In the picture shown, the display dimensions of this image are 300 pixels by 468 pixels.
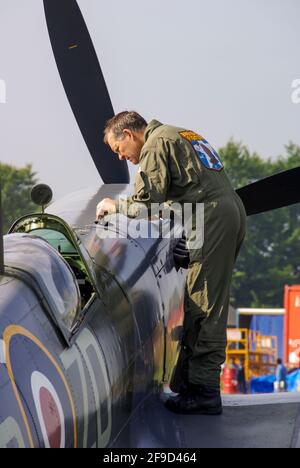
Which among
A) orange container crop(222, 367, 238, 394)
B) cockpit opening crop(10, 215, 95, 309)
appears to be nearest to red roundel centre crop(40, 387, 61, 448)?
cockpit opening crop(10, 215, 95, 309)

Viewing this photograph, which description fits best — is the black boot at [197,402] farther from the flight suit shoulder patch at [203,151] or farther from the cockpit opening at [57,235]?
the flight suit shoulder patch at [203,151]

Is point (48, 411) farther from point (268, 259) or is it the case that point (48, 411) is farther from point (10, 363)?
point (268, 259)

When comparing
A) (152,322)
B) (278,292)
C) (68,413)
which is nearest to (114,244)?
(152,322)

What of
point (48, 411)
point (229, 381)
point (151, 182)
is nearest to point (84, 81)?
point (151, 182)

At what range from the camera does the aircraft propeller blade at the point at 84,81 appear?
343 inches

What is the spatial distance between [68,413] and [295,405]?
1836 mm

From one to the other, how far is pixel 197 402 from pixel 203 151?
4.70ft

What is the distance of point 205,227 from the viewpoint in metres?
5.02

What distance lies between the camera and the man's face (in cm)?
536

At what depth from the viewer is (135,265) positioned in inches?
210

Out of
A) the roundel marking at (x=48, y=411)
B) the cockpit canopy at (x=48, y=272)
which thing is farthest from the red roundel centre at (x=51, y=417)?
the cockpit canopy at (x=48, y=272)

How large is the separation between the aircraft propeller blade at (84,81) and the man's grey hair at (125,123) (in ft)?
10.9

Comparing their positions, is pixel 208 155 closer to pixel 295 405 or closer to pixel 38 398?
pixel 295 405

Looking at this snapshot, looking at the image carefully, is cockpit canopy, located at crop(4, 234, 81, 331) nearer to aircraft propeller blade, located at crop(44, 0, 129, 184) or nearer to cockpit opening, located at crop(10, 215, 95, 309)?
cockpit opening, located at crop(10, 215, 95, 309)
